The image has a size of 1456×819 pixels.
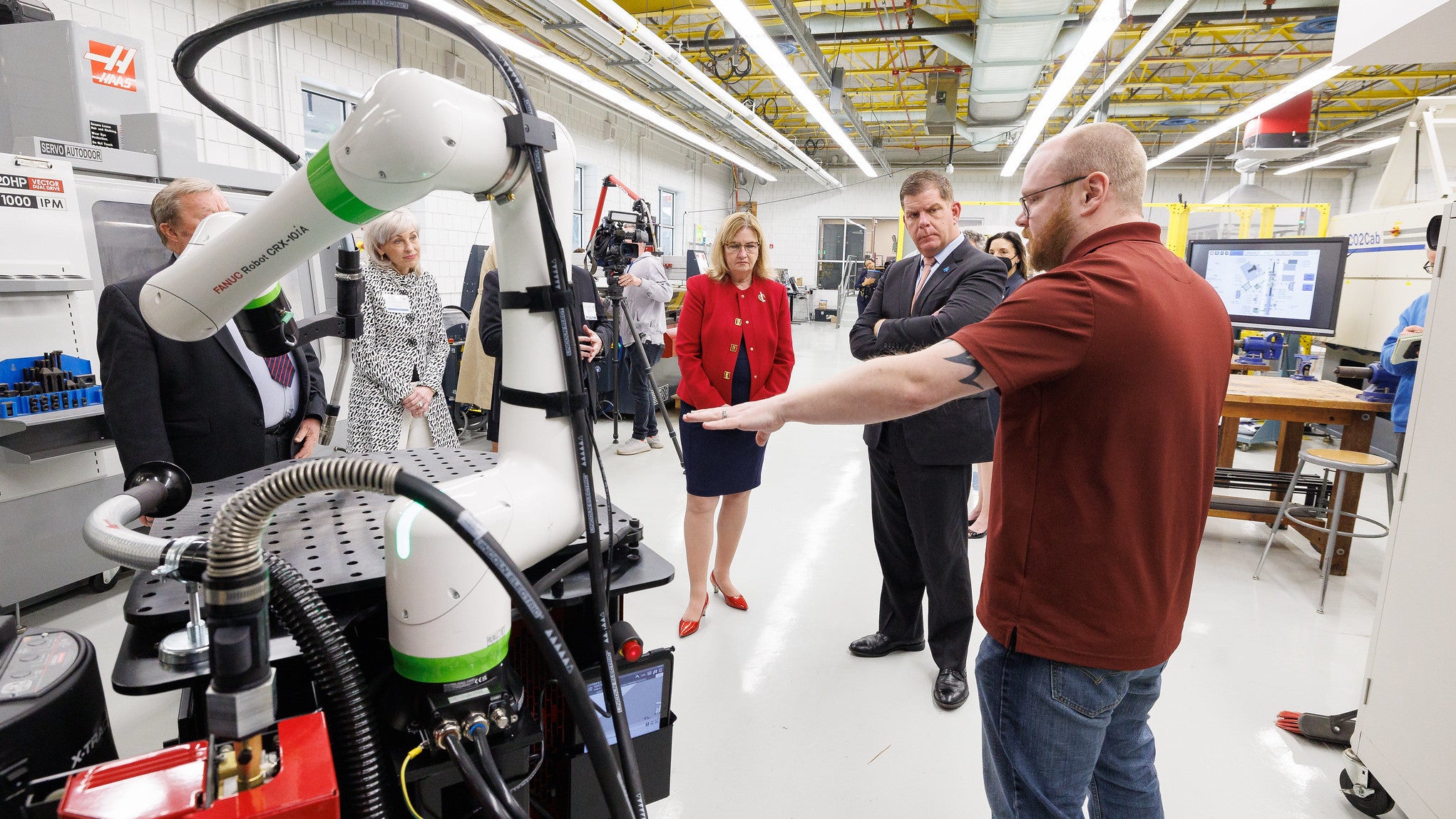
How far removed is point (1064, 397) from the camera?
1.08 m

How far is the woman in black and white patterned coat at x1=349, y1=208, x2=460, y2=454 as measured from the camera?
2.52m

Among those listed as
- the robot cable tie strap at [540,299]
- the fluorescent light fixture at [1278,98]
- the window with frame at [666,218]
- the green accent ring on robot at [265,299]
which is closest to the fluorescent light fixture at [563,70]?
the green accent ring on robot at [265,299]

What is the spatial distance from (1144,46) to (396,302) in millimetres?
5798

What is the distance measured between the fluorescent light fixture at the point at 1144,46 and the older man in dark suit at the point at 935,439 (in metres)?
1.83

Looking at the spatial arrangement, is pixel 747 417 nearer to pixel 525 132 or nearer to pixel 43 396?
pixel 525 132

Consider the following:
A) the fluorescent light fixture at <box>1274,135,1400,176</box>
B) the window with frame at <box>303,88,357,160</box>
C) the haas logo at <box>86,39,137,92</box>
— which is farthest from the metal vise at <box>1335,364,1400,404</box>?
the fluorescent light fixture at <box>1274,135,1400,176</box>

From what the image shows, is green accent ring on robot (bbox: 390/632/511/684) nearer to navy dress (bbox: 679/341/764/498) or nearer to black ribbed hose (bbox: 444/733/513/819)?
black ribbed hose (bbox: 444/733/513/819)

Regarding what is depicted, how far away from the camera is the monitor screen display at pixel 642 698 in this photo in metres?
1.00

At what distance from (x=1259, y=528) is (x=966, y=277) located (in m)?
3.04

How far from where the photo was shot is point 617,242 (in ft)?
13.6

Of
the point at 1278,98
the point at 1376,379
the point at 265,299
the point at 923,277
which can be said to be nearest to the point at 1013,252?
the point at 1376,379

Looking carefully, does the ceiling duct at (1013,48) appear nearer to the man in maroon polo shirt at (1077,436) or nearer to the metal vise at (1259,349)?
the metal vise at (1259,349)

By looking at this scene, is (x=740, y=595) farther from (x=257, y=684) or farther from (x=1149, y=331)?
(x=257, y=684)

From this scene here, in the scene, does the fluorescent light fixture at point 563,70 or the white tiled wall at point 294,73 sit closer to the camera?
the white tiled wall at point 294,73
